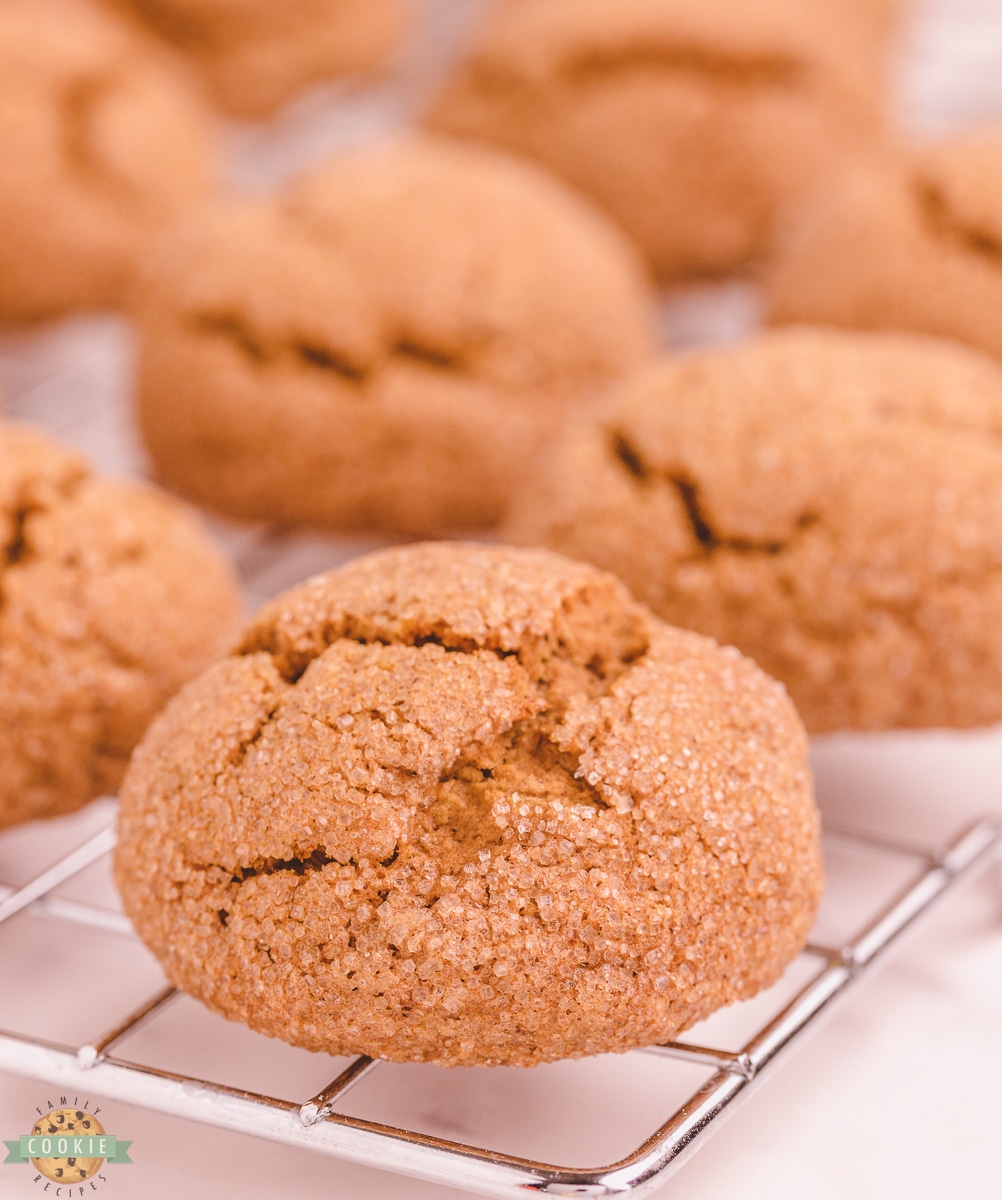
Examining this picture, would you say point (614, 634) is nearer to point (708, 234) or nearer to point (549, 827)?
point (549, 827)

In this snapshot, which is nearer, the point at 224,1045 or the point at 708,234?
the point at 224,1045

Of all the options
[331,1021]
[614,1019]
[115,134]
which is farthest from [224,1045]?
[115,134]

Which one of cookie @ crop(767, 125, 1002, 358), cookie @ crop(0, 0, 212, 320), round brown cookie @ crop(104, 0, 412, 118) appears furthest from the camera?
round brown cookie @ crop(104, 0, 412, 118)

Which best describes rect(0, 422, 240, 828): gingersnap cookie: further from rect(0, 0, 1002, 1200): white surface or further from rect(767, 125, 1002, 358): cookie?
rect(767, 125, 1002, 358): cookie

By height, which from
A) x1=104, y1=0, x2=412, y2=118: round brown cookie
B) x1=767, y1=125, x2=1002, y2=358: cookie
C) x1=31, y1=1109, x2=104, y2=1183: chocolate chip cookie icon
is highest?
x1=767, y1=125, x2=1002, y2=358: cookie

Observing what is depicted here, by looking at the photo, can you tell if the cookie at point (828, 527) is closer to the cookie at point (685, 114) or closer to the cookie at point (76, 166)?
the cookie at point (685, 114)

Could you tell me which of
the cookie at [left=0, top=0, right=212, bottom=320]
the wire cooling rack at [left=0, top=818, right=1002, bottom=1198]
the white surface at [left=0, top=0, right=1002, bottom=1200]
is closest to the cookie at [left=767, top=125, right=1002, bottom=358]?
the white surface at [left=0, top=0, right=1002, bottom=1200]

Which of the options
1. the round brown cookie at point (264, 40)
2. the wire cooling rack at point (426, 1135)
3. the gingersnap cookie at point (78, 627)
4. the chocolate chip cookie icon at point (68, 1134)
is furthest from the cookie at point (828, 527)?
the round brown cookie at point (264, 40)
